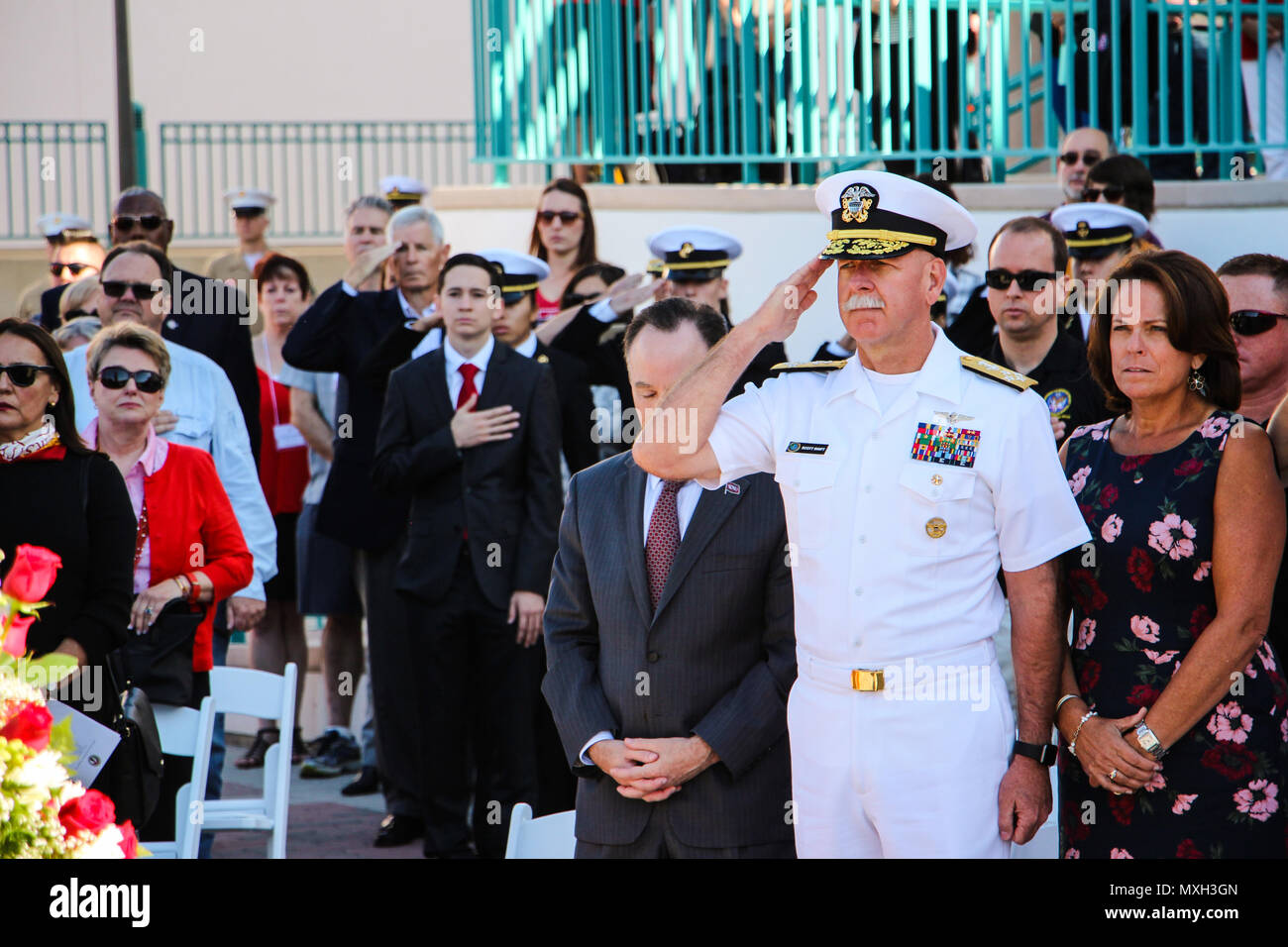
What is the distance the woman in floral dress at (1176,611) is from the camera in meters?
3.37

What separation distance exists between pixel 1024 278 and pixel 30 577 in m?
3.66

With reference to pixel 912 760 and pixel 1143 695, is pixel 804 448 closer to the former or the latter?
pixel 912 760

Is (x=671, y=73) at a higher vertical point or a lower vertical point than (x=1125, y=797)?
higher

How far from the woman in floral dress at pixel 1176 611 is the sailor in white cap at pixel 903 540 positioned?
0.85 feet

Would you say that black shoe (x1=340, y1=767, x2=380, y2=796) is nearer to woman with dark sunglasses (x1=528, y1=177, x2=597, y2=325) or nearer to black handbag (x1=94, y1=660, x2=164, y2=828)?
woman with dark sunglasses (x1=528, y1=177, x2=597, y2=325)

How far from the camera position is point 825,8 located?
9.05m

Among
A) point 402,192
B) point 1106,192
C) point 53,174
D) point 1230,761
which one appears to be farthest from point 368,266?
point 53,174

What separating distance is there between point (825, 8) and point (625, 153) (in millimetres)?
1433

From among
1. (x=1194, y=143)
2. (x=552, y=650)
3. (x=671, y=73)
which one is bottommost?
(x=552, y=650)

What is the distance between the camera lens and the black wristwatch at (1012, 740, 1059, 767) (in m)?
3.19

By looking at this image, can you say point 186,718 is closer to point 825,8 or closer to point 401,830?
point 401,830

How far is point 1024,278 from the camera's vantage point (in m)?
5.32
